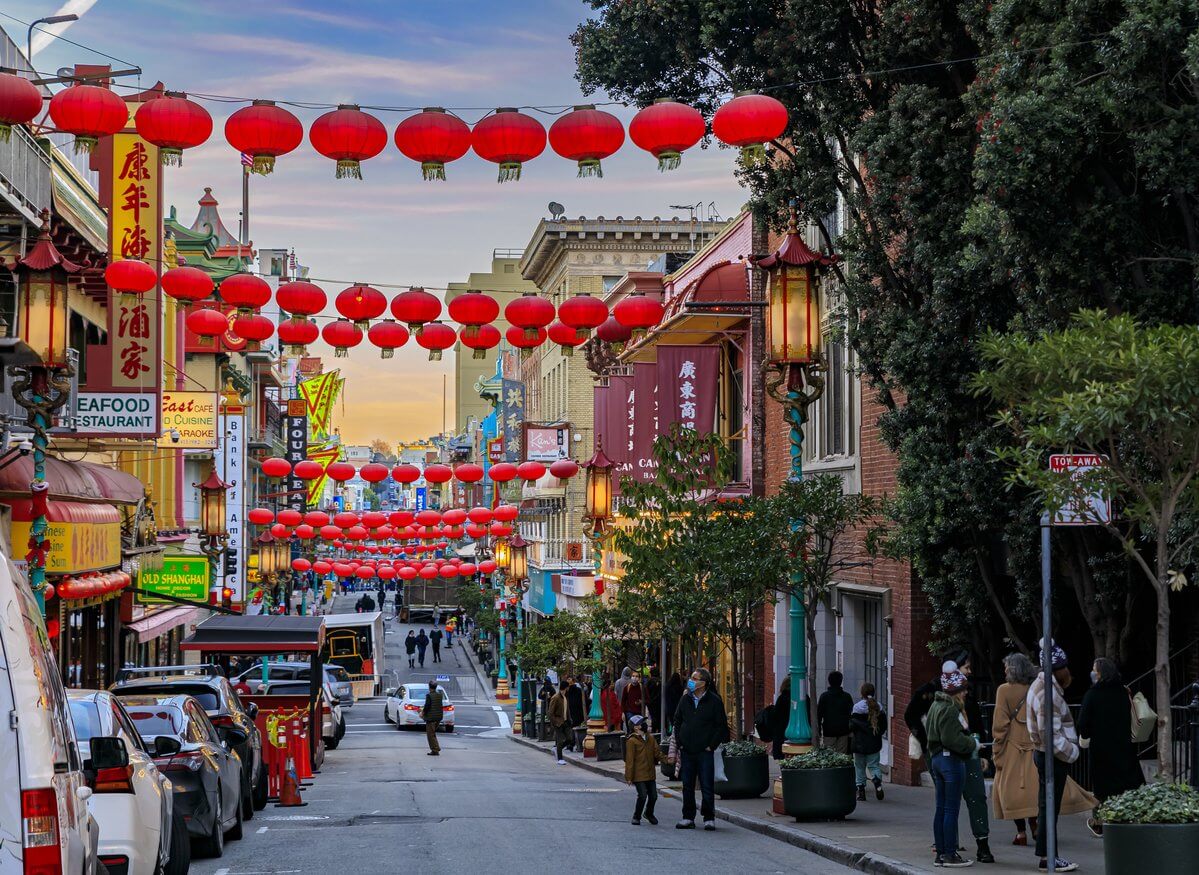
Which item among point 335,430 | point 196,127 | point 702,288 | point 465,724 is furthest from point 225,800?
point 335,430

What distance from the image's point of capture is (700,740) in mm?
17844

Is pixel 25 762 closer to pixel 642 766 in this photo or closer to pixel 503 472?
pixel 642 766

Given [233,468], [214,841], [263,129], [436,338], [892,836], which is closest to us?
[263,129]

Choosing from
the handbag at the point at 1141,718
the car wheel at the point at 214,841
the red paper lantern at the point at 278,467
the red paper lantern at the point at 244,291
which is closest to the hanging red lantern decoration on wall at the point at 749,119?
the handbag at the point at 1141,718

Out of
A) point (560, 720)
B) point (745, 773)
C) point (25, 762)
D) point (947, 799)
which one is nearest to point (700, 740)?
point (745, 773)

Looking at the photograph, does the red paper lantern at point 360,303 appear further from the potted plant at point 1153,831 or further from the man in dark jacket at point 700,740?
the potted plant at point 1153,831

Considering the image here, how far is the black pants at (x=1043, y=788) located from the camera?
13344mm

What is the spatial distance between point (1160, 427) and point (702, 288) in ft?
70.0

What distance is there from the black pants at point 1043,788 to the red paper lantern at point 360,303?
34.0 feet

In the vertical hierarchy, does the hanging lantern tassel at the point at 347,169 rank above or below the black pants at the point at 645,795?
above

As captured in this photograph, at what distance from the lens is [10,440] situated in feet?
82.5

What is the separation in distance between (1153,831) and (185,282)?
14.5 metres

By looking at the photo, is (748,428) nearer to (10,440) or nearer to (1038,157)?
(10,440)

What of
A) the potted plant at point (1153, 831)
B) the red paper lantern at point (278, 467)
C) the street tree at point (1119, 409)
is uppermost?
the red paper lantern at point (278, 467)
